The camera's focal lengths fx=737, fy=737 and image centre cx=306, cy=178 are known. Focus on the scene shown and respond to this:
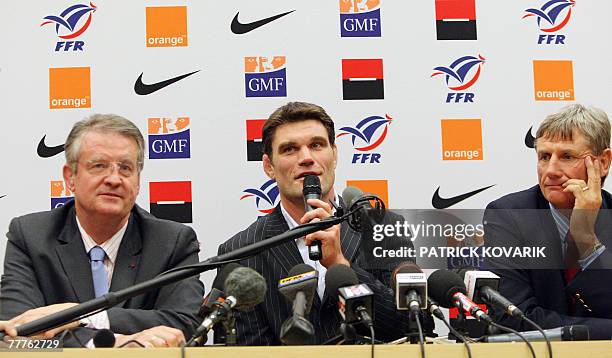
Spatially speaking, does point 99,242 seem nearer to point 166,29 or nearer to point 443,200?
point 166,29

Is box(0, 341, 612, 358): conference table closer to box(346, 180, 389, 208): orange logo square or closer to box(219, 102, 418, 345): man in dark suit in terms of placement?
box(219, 102, 418, 345): man in dark suit

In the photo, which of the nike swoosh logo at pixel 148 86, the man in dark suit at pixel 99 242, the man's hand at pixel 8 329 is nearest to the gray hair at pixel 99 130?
the man in dark suit at pixel 99 242

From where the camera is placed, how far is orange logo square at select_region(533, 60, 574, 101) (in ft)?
14.3

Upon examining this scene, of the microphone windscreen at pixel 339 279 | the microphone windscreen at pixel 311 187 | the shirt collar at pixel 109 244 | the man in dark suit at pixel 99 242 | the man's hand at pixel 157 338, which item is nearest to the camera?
the microphone windscreen at pixel 339 279

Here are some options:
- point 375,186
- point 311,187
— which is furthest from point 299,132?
point 375,186

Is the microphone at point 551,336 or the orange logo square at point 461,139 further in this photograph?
the orange logo square at point 461,139

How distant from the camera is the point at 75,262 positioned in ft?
10.3

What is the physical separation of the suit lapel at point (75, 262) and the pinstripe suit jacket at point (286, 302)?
0.61 meters

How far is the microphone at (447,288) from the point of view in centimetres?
207

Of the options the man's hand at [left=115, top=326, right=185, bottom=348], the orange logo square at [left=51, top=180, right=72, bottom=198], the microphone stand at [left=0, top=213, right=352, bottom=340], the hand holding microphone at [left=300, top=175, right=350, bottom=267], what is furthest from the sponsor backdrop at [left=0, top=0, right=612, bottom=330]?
the microphone stand at [left=0, top=213, right=352, bottom=340]

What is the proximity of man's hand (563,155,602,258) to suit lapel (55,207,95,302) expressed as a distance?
6.74ft

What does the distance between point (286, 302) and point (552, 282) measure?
112cm

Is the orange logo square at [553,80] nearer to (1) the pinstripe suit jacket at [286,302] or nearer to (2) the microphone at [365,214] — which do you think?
(1) the pinstripe suit jacket at [286,302]

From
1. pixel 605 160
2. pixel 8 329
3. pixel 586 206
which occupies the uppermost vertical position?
pixel 605 160
